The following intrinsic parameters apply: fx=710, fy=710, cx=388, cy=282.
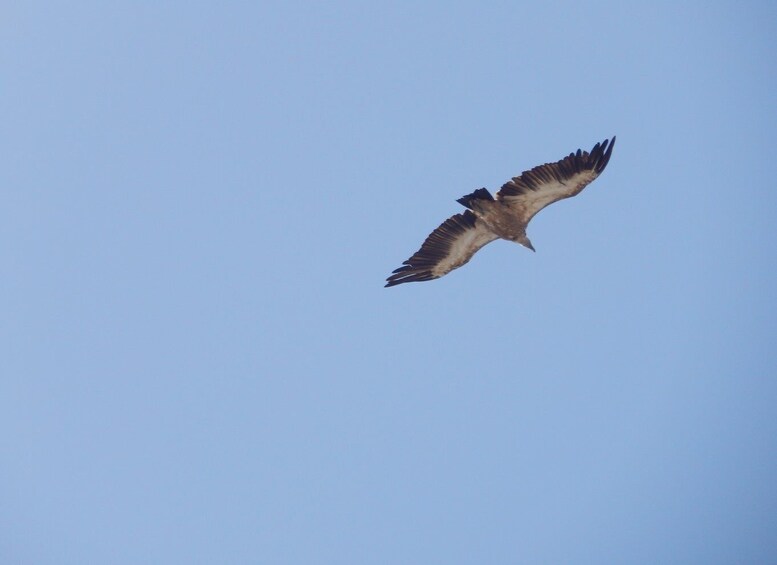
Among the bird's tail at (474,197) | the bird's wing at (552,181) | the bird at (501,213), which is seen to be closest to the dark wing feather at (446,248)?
the bird at (501,213)

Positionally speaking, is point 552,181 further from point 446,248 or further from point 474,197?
point 446,248

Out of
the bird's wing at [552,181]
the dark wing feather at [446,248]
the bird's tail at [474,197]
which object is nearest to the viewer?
the bird's wing at [552,181]

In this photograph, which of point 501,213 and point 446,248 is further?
point 446,248

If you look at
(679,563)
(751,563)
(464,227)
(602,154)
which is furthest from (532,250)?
(679,563)

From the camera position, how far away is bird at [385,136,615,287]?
1301 cm

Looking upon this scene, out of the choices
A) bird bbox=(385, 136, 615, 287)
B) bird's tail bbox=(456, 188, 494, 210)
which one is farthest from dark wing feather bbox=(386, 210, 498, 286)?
bird's tail bbox=(456, 188, 494, 210)

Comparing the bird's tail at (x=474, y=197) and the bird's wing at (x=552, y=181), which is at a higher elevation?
the bird's tail at (x=474, y=197)

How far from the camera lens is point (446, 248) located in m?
14.6

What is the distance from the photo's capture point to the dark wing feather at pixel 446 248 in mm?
14328

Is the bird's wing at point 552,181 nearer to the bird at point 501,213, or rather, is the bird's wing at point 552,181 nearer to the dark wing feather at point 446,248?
the bird at point 501,213

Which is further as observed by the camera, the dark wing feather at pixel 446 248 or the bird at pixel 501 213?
the dark wing feather at pixel 446 248

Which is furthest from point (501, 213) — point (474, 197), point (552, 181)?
point (552, 181)

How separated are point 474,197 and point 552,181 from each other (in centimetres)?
148

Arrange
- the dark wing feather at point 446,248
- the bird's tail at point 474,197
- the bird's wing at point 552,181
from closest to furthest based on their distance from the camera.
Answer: the bird's wing at point 552,181, the bird's tail at point 474,197, the dark wing feather at point 446,248
